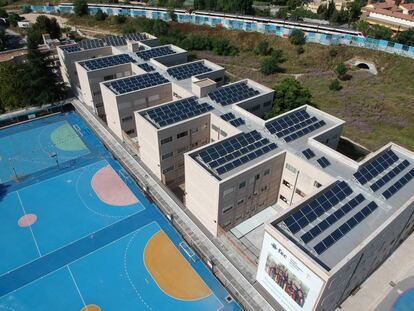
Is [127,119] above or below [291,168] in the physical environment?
below

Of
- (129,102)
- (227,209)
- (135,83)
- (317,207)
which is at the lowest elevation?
(227,209)

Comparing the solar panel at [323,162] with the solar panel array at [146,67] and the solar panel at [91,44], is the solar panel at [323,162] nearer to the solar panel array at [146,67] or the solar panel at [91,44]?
the solar panel array at [146,67]

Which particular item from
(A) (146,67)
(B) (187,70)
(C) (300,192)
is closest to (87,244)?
(C) (300,192)

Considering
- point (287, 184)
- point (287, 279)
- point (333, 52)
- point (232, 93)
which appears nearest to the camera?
point (287, 279)

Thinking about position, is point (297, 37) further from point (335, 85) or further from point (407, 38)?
point (407, 38)

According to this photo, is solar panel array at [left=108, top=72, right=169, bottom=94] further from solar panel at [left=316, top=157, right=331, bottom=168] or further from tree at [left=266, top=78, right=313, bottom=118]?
solar panel at [left=316, top=157, right=331, bottom=168]

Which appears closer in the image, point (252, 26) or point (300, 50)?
point (300, 50)

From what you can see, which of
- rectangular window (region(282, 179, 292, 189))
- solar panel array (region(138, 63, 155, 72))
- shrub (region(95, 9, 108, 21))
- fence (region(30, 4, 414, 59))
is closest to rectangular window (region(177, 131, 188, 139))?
rectangular window (region(282, 179, 292, 189))
